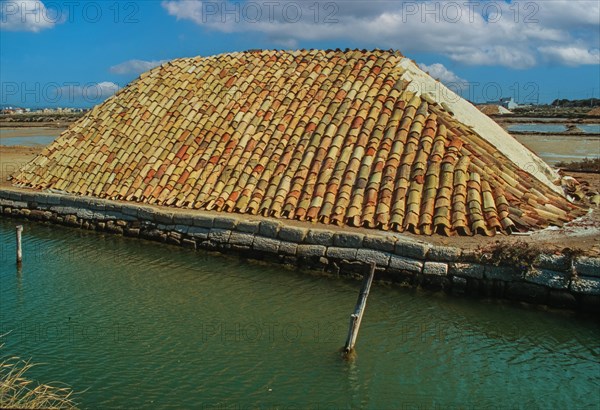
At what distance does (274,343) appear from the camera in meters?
6.04

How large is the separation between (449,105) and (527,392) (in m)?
6.53

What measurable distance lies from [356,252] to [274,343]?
6.95 ft

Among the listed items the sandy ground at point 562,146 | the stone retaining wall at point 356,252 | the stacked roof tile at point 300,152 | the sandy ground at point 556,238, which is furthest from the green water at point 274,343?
the sandy ground at point 562,146

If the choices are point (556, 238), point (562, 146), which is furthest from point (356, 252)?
point (562, 146)

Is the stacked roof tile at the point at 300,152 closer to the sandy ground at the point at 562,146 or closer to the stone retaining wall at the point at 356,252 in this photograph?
the stone retaining wall at the point at 356,252

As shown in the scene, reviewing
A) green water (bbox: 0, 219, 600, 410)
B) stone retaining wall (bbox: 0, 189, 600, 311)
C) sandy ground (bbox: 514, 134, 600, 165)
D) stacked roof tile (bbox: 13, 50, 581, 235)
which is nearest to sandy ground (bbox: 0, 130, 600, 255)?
stacked roof tile (bbox: 13, 50, 581, 235)

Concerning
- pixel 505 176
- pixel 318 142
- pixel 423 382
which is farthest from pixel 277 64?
pixel 423 382

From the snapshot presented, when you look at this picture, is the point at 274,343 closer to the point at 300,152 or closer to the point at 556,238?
the point at 556,238

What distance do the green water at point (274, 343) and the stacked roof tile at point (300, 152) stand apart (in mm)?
1435

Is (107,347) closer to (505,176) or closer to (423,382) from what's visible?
(423,382)

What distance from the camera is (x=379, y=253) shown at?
7.61 meters

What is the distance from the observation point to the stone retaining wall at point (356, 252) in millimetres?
6660

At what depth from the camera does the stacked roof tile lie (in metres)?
8.41

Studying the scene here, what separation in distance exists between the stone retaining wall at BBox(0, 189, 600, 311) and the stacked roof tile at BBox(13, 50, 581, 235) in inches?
20.3
